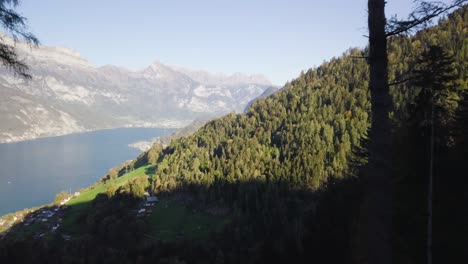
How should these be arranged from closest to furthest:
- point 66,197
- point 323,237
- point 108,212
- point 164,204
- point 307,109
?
point 323,237, point 108,212, point 164,204, point 66,197, point 307,109

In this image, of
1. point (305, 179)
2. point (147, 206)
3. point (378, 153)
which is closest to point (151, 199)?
point (147, 206)

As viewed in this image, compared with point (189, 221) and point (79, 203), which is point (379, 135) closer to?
point (189, 221)

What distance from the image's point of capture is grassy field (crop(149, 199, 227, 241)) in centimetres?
8812

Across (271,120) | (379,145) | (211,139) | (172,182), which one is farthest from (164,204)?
(379,145)

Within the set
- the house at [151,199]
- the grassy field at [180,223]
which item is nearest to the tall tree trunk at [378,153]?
the grassy field at [180,223]

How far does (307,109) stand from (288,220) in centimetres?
8469

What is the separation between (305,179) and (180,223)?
3733 cm

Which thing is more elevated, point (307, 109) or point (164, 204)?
point (307, 109)

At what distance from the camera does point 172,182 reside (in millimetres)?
121938

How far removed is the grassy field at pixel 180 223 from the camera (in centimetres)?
8812

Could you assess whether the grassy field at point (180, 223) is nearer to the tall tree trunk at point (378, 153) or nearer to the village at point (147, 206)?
the village at point (147, 206)

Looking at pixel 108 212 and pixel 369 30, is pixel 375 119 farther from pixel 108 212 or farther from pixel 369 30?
pixel 108 212

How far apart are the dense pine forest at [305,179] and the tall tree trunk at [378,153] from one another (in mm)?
315

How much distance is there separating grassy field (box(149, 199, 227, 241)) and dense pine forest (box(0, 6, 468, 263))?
1.26 meters
